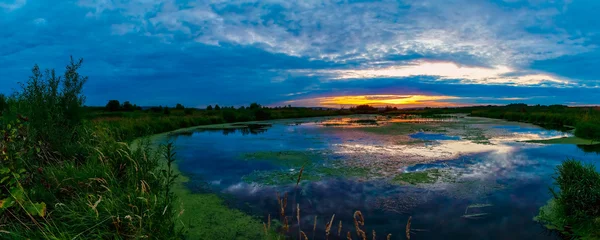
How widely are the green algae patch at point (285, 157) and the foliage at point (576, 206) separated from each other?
18.6 ft

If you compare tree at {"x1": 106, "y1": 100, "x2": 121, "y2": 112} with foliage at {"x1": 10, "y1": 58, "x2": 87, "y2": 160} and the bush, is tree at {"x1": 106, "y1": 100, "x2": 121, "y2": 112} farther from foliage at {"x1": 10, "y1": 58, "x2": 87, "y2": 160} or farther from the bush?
the bush

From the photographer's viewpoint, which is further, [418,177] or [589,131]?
[589,131]

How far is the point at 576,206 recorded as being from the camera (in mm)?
4383

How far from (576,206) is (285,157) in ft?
24.1

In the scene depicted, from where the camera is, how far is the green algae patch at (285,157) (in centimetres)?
933

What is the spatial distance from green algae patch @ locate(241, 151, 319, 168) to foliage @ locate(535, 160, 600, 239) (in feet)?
18.6

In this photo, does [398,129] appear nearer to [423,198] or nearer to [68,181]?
[423,198]

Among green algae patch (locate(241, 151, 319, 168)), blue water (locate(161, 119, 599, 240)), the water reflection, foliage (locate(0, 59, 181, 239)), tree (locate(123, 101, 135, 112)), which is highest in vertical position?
tree (locate(123, 101, 135, 112))

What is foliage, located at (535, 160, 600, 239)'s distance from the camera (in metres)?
4.07

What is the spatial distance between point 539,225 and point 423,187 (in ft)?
6.98

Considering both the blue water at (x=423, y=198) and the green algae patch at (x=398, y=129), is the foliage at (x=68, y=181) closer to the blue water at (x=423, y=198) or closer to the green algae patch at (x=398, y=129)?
the blue water at (x=423, y=198)

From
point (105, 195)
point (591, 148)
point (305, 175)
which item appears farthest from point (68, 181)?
point (591, 148)

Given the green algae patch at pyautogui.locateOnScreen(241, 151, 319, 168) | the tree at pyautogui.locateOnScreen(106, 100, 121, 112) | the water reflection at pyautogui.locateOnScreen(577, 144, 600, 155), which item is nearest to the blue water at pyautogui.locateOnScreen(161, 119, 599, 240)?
the green algae patch at pyautogui.locateOnScreen(241, 151, 319, 168)

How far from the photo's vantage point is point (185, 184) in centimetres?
708
